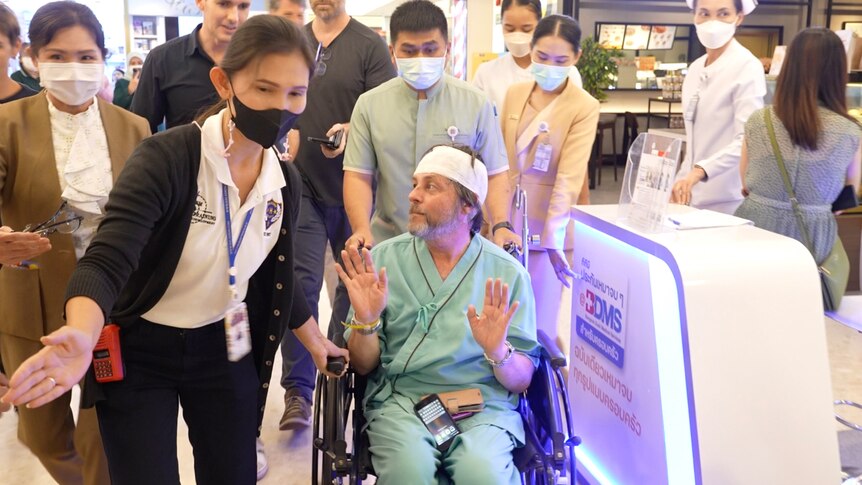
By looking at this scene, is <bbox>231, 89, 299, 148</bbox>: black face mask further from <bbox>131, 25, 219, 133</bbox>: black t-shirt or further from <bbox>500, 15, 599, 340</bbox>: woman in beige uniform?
<bbox>500, 15, 599, 340</bbox>: woman in beige uniform

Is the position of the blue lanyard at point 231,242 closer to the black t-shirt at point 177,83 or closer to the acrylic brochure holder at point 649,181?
the acrylic brochure holder at point 649,181

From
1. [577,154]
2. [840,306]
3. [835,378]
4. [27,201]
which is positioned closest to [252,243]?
[27,201]

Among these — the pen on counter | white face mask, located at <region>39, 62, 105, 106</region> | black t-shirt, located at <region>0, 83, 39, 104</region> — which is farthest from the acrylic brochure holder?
black t-shirt, located at <region>0, 83, 39, 104</region>

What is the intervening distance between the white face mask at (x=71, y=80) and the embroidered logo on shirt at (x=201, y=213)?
0.74m

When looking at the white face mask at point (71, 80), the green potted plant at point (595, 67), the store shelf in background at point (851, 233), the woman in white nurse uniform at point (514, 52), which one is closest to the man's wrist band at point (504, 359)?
the white face mask at point (71, 80)

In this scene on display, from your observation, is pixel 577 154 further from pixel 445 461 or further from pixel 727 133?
pixel 445 461

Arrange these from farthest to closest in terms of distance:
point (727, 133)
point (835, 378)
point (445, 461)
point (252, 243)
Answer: point (835, 378), point (727, 133), point (445, 461), point (252, 243)

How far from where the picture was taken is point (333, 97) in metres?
3.25

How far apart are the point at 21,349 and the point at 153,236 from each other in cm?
90

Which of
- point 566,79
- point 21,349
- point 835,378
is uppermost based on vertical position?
point 566,79

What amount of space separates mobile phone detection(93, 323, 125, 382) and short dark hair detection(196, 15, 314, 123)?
0.60 meters

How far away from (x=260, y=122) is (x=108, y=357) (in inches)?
22.7

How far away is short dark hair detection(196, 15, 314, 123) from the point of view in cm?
161

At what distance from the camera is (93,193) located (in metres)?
2.11
